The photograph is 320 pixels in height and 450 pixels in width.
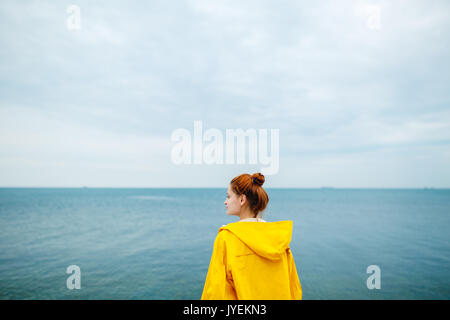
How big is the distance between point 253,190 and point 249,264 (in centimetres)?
59

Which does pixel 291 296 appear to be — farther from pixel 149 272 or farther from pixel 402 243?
pixel 402 243

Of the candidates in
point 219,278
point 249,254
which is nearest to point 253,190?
point 249,254

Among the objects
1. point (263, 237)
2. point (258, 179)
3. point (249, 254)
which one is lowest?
point (249, 254)

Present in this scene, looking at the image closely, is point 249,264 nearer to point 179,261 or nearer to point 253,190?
point 253,190

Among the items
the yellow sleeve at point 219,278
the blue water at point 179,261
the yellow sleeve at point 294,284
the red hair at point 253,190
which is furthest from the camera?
the blue water at point 179,261

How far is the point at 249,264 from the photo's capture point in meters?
1.92

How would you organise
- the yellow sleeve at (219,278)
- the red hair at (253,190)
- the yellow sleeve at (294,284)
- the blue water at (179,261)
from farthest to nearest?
the blue water at (179,261)
the yellow sleeve at (294,284)
the red hair at (253,190)
the yellow sleeve at (219,278)

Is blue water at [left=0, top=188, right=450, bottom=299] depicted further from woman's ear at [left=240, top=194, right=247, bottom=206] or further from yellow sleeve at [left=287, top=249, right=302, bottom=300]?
woman's ear at [left=240, top=194, right=247, bottom=206]

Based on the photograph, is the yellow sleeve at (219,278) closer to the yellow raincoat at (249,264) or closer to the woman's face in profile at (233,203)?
the yellow raincoat at (249,264)

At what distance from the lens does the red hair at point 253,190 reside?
2051mm

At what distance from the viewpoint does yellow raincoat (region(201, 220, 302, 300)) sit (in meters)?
1.87

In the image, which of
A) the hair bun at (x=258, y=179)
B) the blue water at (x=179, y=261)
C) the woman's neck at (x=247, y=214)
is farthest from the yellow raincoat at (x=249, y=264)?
the blue water at (x=179, y=261)

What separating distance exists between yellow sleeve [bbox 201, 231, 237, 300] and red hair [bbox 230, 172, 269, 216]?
0.36 m
